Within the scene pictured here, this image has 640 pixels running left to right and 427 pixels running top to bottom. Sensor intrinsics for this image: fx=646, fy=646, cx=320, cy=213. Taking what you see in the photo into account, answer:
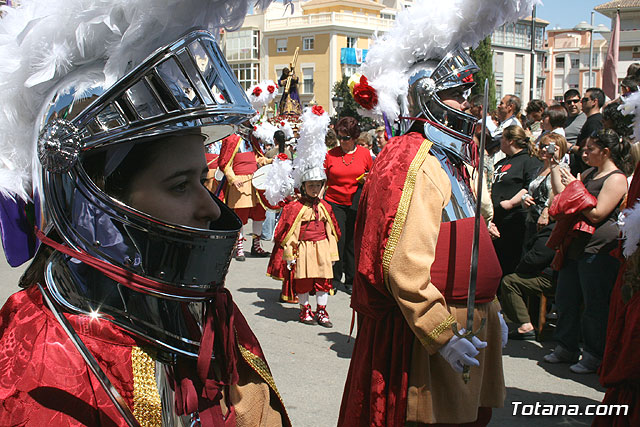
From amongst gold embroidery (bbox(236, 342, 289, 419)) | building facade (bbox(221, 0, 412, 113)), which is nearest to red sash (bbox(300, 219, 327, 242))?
gold embroidery (bbox(236, 342, 289, 419))

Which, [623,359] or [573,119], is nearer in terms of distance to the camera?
[623,359]

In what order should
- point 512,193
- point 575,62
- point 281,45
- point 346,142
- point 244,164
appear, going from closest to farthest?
1. point 512,193
2. point 346,142
3. point 244,164
4. point 281,45
5. point 575,62

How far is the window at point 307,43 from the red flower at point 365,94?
163 feet

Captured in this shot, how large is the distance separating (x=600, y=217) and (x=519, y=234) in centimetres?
160

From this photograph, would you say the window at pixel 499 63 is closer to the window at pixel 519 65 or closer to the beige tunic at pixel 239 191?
the window at pixel 519 65

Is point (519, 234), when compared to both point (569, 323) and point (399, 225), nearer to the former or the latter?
point (569, 323)

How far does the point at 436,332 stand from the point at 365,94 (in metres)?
1.49

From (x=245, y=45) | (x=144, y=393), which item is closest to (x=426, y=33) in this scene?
(x=144, y=393)

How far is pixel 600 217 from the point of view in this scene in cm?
485

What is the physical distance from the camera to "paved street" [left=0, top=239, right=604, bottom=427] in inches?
173

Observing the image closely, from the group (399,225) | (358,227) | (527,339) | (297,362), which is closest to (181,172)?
(399,225)

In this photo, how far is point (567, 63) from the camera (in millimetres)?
63844

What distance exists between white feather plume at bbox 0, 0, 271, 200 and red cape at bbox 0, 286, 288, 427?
0.35 m

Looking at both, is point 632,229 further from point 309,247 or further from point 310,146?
point 310,146
